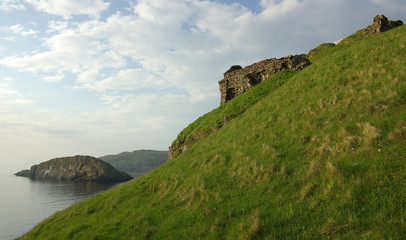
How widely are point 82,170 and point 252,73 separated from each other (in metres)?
140

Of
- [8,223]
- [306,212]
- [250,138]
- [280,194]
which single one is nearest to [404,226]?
[306,212]

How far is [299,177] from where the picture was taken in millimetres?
9727

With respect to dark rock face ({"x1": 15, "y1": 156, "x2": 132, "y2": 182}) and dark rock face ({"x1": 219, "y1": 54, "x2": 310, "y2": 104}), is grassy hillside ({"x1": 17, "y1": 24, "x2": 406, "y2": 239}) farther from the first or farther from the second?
dark rock face ({"x1": 15, "y1": 156, "x2": 132, "y2": 182})

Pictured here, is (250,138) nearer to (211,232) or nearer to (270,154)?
(270,154)

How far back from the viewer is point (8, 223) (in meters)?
38.2

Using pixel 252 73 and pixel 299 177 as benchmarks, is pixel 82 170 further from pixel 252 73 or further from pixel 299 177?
pixel 299 177

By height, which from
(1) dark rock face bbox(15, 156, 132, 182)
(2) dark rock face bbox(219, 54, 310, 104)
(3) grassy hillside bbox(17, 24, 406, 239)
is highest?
(2) dark rock face bbox(219, 54, 310, 104)

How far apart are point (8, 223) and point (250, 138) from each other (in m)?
45.9

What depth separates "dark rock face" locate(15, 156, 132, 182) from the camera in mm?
131500

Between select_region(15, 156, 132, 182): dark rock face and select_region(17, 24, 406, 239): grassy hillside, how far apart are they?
123 metres

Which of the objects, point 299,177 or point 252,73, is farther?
point 252,73

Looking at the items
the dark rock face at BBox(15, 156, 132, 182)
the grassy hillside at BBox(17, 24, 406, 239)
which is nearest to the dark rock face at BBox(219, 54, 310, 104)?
the grassy hillside at BBox(17, 24, 406, 239)

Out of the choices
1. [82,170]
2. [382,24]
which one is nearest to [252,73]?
[382,24]

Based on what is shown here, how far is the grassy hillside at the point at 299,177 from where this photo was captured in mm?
7105
